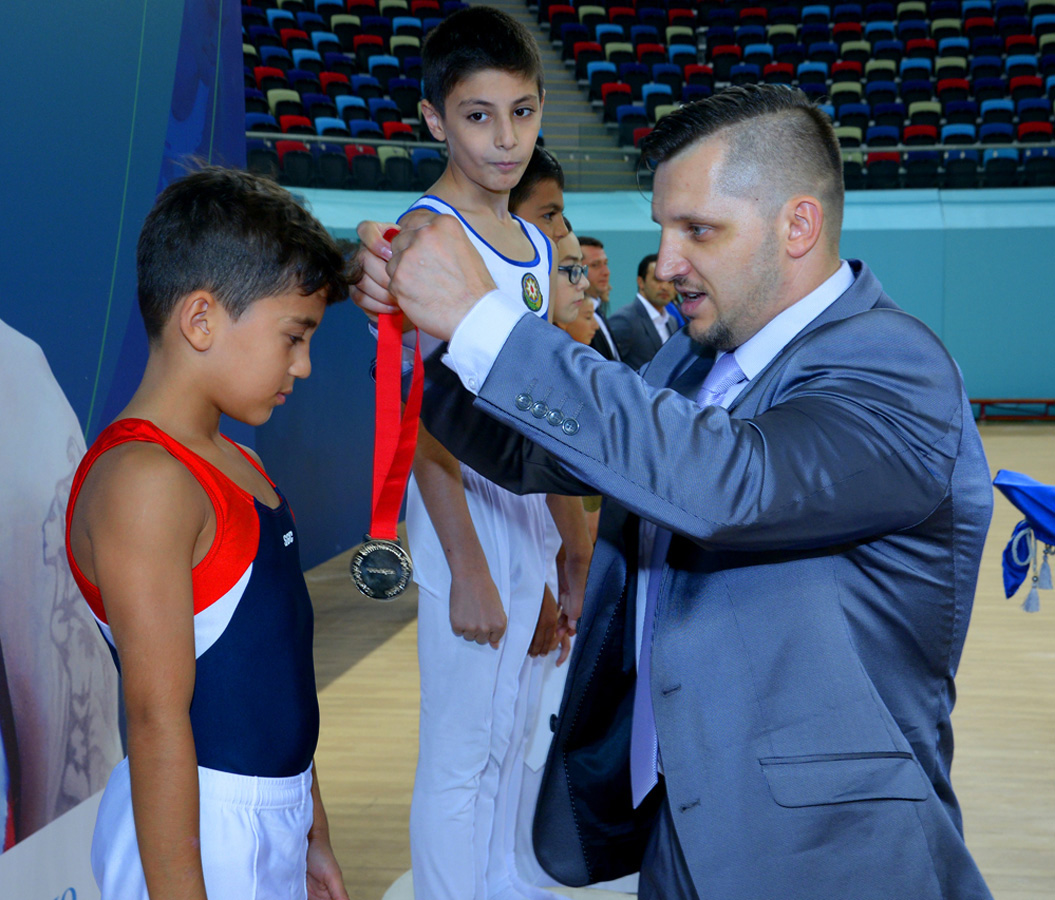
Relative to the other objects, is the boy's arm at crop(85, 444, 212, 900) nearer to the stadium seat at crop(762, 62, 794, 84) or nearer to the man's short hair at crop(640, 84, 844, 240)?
the man's short hair at crop(640, 84, 844, 240)

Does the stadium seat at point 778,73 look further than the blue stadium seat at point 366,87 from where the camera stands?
Yes

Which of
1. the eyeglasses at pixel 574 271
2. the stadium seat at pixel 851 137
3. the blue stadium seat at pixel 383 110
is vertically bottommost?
the eyeglasses at pixel 574 271

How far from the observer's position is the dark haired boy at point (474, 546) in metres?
1.80

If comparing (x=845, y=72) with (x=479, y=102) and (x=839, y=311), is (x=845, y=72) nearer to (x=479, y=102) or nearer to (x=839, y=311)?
(x=479, y=102)

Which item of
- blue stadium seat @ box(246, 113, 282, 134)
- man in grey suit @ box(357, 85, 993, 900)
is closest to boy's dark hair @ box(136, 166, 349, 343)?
man in grey suit @ box(357, 85, 993, 900)

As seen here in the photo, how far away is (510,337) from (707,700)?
0.47 meters

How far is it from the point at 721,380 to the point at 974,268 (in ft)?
44.2

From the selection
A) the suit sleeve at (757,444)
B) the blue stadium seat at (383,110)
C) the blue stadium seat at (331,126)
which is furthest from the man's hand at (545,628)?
the blue stadium seat at (383,110)

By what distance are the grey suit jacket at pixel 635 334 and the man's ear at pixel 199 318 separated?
3682 millimetres

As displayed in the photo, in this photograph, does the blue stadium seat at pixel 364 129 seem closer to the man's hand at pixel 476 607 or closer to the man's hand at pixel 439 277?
the man's hand at pixel 476 607

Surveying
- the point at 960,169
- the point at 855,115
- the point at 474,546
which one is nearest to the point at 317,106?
the point at 855,115

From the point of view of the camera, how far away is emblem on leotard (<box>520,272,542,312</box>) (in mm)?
1827

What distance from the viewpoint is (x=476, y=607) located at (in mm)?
1803

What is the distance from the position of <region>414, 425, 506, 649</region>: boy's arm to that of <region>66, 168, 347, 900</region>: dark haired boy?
1.61ft
